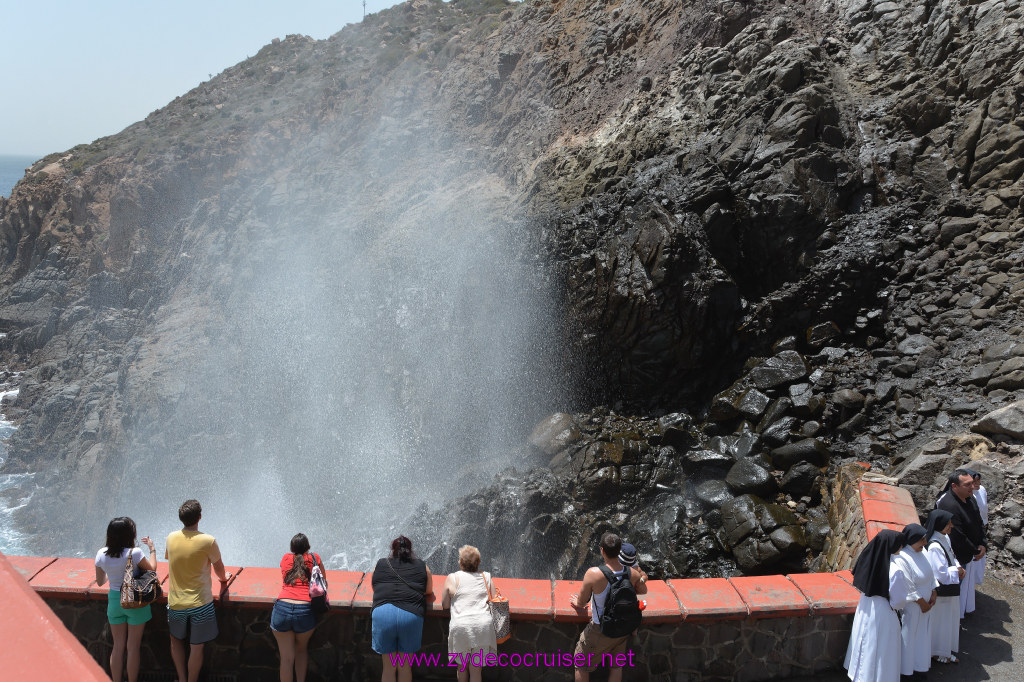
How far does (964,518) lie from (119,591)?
19.6 ft

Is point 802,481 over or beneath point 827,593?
beneath

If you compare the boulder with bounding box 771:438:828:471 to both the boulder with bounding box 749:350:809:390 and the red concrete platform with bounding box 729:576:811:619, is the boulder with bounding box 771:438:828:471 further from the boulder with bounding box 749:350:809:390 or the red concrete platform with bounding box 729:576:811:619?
the red concrete platform with bounding box 729:576:811:619

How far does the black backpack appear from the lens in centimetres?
374

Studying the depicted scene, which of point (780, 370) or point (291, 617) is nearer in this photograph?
point (291, 617)

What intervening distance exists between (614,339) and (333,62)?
23.5 m

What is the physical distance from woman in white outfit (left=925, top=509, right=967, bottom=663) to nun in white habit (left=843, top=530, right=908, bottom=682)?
533mm

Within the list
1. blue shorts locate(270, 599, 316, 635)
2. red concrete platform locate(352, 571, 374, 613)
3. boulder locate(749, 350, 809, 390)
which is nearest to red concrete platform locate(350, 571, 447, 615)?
red concrete platform locate(352, 571, 374, 613)

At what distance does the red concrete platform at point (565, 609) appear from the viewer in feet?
13.1

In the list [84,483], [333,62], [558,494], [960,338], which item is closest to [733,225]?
[960,338]

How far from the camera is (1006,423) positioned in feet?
21.4

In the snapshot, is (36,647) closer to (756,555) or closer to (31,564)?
(31,564)

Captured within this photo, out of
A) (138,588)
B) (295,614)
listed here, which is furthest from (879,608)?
(138,588)

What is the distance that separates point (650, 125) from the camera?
576 inches

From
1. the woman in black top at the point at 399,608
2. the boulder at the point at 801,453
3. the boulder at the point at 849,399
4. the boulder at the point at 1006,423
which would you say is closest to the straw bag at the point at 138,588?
the woman in black top at the point at 399,608
